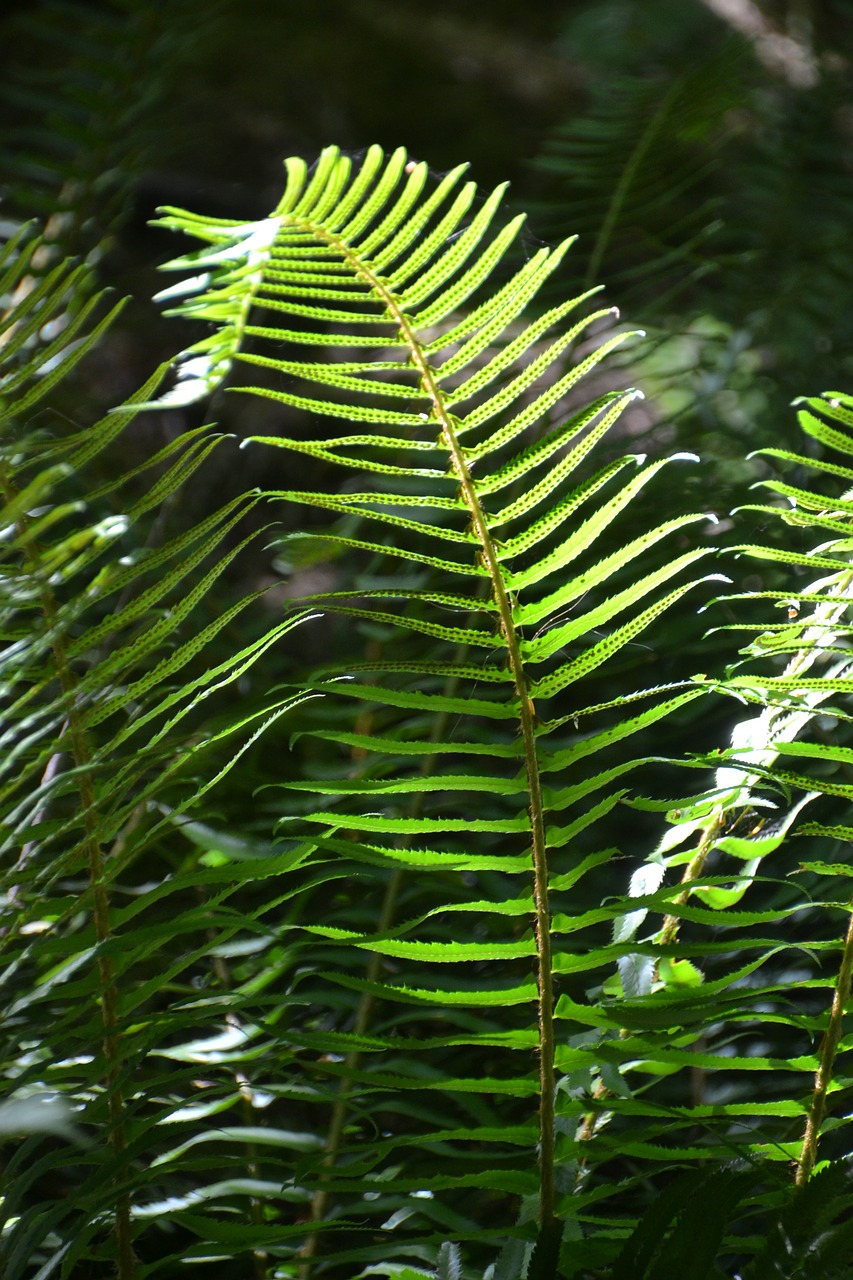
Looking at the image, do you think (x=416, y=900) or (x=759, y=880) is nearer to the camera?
(x=759, y=880)

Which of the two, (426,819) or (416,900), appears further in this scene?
(416,900)

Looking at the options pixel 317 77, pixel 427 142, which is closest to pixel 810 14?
pixel 427 142

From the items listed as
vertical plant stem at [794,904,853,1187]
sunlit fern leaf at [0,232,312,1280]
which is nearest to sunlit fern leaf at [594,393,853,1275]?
vertical plant stem at [794,904,853,1187]

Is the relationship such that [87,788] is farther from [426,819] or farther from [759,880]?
[759,880]

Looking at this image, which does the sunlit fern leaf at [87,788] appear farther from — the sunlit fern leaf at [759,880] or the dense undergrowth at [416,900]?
the sunlit fern leaf at [759,880]

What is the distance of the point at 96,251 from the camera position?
3.89 ft

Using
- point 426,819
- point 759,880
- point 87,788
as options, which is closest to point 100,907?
point 87,788

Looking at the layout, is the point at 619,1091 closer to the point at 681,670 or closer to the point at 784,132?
the point at 681,670

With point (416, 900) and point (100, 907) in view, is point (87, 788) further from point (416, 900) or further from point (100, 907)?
point (416, 900)

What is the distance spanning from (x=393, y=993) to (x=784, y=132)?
1.46m

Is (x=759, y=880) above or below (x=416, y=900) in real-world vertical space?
above

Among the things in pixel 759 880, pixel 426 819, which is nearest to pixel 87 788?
pixel 426 819

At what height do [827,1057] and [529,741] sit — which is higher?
[529,741]

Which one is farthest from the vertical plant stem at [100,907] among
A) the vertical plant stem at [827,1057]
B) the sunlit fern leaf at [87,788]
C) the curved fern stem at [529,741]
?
the vertical plant stem at [827,1057]
